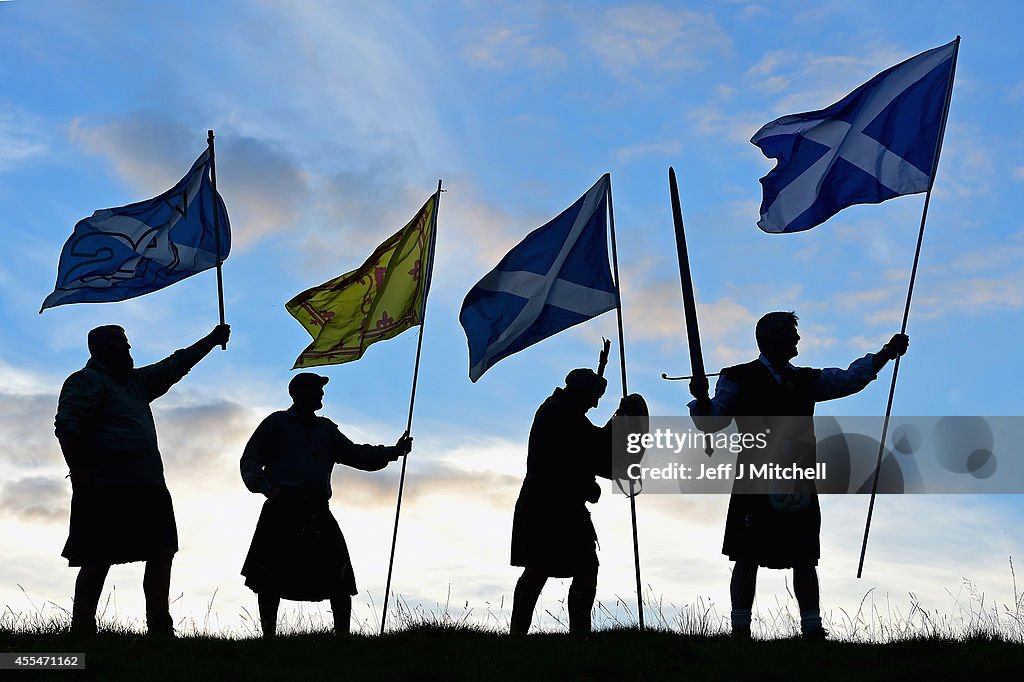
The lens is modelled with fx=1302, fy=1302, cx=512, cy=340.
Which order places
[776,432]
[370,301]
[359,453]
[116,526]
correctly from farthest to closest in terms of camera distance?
[370,301] < [359,453] < [116,526] < [776,432]

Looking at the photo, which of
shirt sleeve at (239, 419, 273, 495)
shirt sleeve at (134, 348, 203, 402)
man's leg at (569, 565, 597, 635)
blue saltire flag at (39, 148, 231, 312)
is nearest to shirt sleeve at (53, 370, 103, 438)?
shirt sleeve at (134, 348, 203, 402)

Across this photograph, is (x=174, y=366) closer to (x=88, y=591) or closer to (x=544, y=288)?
(x=88, y=591)

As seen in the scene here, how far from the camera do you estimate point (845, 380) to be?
10.0 metres

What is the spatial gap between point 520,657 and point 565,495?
218cm

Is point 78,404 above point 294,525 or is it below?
above

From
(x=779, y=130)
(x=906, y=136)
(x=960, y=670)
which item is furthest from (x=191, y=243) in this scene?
(x=960, y=670)

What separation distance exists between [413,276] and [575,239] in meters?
1.69

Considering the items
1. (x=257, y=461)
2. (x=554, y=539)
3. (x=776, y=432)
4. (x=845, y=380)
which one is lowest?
(x=554, y=539)

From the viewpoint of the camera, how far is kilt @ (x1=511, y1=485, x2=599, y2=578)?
10.4m

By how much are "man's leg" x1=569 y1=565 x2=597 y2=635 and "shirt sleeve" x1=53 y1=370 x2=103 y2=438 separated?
158 inches

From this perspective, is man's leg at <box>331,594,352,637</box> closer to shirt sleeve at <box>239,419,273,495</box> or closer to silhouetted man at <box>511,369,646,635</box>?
shirt sleeve at <box>239,419,273,495</box>

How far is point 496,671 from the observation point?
8375 millimetres

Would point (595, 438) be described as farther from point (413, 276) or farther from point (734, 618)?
point (413, 276)

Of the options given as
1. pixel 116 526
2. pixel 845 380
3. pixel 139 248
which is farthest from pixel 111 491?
pixel 845 380
